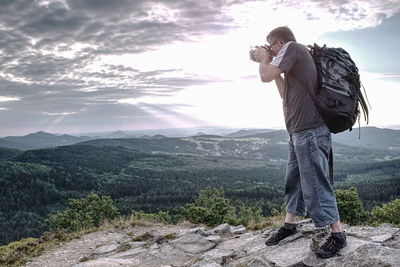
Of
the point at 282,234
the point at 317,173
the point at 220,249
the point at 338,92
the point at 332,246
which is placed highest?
the point at 338,92

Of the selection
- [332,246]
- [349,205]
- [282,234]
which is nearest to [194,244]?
[282,234]

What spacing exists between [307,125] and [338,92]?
27.5 inches

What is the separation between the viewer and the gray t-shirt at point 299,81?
4539 millimetres

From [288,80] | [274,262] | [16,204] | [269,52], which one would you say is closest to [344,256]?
[274,262]

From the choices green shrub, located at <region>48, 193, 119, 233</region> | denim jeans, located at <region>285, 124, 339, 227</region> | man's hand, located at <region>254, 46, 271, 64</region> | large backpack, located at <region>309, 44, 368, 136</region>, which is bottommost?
green shrub, located at <region>48, 193, 119, 233</region>

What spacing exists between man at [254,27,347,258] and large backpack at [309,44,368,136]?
154 mm

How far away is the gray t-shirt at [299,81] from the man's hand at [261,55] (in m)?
0.27

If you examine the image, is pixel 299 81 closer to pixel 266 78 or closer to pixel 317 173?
pixel 266 78

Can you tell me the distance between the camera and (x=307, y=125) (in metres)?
4.68

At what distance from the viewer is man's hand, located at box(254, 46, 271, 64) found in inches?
192

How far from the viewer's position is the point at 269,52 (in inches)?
197

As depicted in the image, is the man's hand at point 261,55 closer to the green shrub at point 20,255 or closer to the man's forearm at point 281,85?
the man's forearm at point 281,85

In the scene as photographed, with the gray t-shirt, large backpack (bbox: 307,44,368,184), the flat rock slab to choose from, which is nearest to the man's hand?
the gray t-shirt

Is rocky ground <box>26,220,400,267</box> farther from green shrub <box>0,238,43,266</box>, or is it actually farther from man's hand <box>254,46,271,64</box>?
man's hand <box>254,46,271,64</box>
